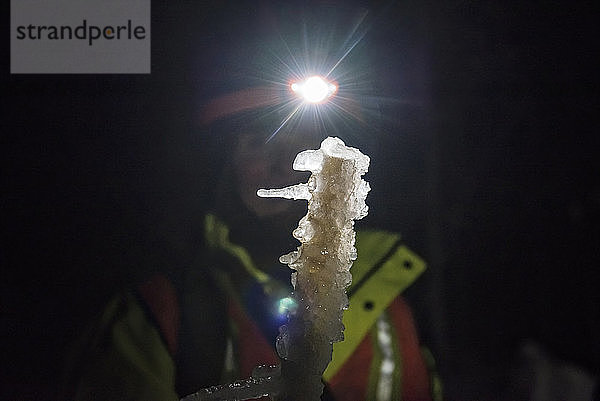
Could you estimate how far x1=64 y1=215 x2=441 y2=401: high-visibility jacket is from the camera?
0.88 meters

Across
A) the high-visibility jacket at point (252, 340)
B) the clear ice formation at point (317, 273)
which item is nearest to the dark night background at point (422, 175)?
the high-visibility jacket at point (252, 340)

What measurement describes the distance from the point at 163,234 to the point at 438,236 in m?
0.44

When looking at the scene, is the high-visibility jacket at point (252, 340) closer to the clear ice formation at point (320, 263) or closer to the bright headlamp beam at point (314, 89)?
the bright headlamp beam at point (314, 89)

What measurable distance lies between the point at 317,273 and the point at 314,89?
1.38 ft

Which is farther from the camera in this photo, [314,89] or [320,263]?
[314,89]

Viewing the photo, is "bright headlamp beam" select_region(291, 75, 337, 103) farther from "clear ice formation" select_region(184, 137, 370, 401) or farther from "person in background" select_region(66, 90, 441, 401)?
"clear ice formation" select_region(184, 137, 370, 401)

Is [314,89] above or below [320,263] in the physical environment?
above

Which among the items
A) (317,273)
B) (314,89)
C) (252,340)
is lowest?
(252,340)

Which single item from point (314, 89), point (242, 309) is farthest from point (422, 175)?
point (242, 309)

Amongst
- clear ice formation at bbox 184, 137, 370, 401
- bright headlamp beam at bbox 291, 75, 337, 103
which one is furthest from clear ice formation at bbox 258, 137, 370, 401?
bright headlamp beam at bbox 291, 75, 337, 103

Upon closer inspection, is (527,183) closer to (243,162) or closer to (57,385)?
(243,162)

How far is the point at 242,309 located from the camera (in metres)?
0.90

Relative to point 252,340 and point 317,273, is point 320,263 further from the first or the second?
point 252,340

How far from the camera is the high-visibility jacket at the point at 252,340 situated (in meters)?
0.88
